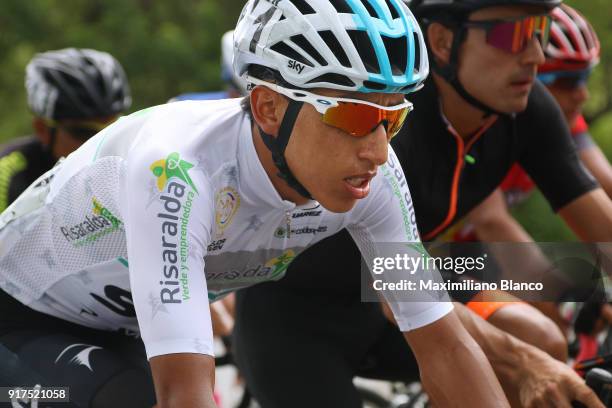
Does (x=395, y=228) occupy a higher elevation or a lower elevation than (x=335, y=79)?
lower

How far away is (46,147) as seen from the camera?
6016 mm

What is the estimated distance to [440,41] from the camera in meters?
4.26

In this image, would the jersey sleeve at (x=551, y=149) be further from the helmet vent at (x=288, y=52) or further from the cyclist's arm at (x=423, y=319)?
the helmet vent at (x=288, y=52)

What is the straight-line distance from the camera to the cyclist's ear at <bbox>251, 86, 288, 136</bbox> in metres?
2.84

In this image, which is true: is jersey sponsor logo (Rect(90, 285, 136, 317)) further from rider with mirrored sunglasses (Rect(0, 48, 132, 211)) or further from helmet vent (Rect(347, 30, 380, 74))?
rider with mirrored sunglasses (Rect(0, 48, 132, 211))

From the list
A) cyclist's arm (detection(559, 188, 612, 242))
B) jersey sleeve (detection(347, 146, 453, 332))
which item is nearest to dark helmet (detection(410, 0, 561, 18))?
cyclist's arm (detection(559, 188, 612, 242))

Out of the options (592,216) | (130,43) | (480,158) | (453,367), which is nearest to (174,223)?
(453,367)

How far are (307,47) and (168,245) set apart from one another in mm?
674

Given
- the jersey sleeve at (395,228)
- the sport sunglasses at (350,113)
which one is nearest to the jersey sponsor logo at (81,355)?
the jersey sleeve at (395,228)

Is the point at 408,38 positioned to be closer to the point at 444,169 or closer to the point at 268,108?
the point at 268,108

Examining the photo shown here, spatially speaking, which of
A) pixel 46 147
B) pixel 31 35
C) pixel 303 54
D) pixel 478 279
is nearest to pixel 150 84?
pixel 31 35

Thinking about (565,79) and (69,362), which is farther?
(565,79)

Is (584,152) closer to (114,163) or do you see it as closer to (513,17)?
(513,17)

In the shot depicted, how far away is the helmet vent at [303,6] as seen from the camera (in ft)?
9.15
